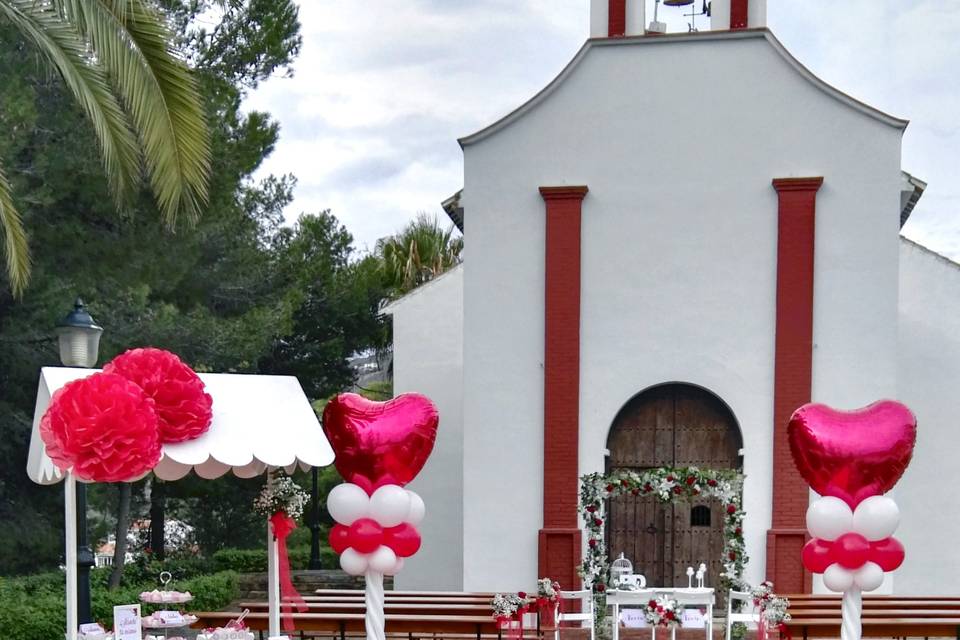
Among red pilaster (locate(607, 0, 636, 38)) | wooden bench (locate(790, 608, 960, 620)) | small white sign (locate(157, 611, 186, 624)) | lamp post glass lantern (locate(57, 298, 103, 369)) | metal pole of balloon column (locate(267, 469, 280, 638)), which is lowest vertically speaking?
wooden bench (locate(790, 608, 960, 620))

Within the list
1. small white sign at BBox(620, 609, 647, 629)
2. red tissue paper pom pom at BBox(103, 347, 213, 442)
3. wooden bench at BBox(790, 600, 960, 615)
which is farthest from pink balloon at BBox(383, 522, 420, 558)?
wooden bench at BBox(790, 600, 960, 615)

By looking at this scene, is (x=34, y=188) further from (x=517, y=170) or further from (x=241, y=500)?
(x=241, y=500)

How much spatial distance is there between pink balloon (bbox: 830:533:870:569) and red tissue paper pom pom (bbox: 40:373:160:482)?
5518mm

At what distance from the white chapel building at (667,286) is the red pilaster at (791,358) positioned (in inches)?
1.2

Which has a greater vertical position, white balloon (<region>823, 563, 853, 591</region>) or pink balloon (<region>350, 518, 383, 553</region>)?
pink balloon (<region>350, 518, 383, 553</region>)

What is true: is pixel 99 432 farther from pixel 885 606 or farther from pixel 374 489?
pixel 885 606

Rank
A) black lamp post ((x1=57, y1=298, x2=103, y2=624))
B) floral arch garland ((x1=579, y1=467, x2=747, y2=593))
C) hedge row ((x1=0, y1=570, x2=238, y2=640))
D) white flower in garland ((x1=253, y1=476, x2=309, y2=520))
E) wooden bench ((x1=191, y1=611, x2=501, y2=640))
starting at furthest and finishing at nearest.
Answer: floral arch garland ((x1=579, y1=467, x2=747, y2=593)) < hedge row ((x1=0, y1=570, x2=238, y2=640)) < wooden bench ((x1=191, y1=611, x2=501, y2=640)) < black lamp post ((x1=57, y1=298, x2=103, y2=624)) < white flower in garland ((x1=253, y1=476, x2=309, y2=520))

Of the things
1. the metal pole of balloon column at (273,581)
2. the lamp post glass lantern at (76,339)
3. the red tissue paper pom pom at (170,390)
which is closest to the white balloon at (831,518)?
the metal pole of balloon column at (273,581)

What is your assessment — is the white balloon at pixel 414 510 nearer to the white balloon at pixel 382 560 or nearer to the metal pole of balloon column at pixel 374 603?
the white balloon at pixel 382 560

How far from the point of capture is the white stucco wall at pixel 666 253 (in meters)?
14.8

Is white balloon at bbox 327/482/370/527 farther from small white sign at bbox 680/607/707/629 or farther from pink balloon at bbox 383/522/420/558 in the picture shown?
small white sign at bbox 680/607/707/629

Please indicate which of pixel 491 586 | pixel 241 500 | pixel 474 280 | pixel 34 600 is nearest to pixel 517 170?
pixel 474 280

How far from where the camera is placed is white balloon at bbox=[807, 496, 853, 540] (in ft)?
27.7

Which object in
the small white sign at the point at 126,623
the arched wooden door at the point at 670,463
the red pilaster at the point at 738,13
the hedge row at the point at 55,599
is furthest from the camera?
the red pilaster at the point at 738,13
